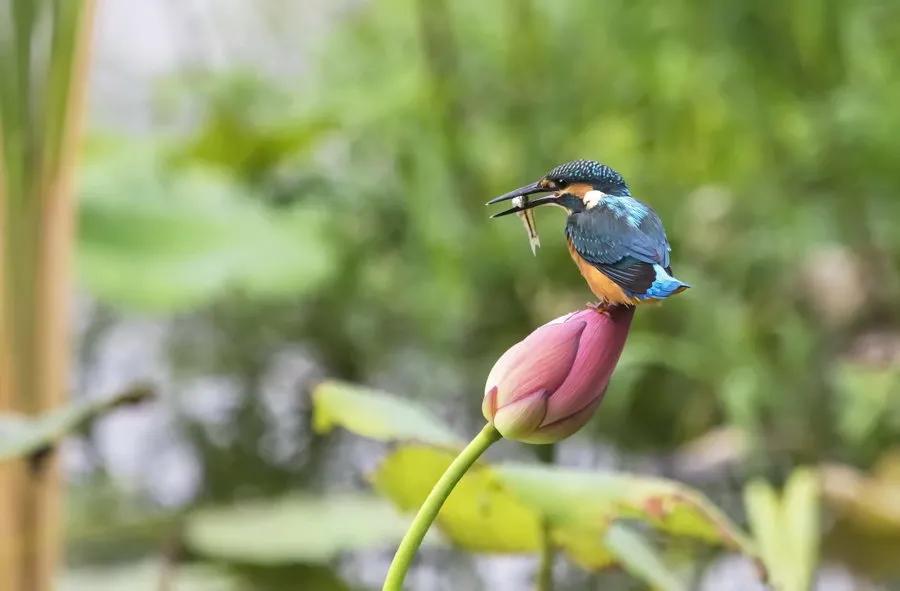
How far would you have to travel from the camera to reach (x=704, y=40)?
66 centimetres

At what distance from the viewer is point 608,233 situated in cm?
11

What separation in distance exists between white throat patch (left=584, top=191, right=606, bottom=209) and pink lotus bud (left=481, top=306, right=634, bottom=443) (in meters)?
0.02

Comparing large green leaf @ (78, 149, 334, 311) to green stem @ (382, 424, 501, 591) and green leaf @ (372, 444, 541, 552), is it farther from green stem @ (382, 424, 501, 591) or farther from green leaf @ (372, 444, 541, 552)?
green stem @ (382, 424, 501, 591)

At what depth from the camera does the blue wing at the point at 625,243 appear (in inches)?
4.3

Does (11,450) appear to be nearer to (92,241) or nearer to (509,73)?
(92,241)

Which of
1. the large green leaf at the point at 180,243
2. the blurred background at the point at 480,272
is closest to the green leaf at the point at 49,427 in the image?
the blurred background at the point at 480,272

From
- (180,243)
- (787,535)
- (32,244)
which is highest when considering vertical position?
(180,243)

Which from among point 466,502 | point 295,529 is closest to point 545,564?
point 466,502

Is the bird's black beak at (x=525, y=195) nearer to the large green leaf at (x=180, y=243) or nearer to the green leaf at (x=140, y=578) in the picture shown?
the green leaf at (x=140, y=578)

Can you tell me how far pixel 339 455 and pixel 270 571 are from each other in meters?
0.14

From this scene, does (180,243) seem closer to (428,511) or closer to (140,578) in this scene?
(140,578)

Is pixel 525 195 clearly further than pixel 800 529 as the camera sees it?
No

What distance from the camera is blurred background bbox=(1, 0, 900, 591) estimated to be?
55cm

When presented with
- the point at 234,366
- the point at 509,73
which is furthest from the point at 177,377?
the point at 509,73
